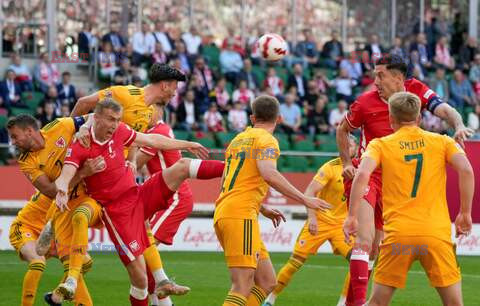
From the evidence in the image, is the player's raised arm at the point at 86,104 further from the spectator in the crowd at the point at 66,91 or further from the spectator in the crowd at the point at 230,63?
the spectator in the crowd at the point at 230,63

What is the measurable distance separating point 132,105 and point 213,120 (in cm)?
1144

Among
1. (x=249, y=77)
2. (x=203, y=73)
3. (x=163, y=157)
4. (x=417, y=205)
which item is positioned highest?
(x=203, y=73)

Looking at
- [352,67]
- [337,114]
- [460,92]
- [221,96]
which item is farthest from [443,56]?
[221,96]

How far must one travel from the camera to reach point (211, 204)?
20.8 metres

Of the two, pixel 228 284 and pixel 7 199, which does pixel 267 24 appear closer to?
pixel 7 199

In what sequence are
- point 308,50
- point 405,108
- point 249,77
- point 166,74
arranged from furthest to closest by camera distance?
point 308,50
point 249,77
point 166,74
point 405,108

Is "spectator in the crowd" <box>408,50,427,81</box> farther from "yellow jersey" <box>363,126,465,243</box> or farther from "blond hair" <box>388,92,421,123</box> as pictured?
"yellow jersey" <box>363,126,465,243</box>

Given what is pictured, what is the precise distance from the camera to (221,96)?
79.5 feet

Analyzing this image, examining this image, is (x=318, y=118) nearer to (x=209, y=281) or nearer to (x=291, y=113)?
(x=291, y=113)

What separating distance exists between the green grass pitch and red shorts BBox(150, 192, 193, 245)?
0.81 metres

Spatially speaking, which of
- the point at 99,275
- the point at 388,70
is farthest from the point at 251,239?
the point at 99,275

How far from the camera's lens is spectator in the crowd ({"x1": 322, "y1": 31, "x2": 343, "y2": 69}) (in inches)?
1099

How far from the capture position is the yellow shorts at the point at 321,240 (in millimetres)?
12586

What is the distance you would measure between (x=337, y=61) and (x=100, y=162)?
59.9 ft
